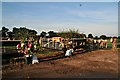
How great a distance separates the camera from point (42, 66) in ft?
48.7

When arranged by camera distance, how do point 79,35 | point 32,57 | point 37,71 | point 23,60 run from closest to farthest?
point 37,71 → point 32,57 → point 23,60 → point 79,35

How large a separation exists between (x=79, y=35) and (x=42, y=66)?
28658mm

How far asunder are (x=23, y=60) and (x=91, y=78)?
280 inches

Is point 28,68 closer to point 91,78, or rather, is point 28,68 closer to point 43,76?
point 43,76

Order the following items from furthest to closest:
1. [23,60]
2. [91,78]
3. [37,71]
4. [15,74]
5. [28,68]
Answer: [23,60] < [28,68] < [37,71] < [15,74] < [91,78]

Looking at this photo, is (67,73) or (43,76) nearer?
(43,76)

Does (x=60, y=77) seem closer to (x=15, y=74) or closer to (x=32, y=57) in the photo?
(x=15, y=74)

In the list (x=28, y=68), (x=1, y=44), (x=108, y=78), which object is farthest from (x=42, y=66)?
(x=1, y=44)

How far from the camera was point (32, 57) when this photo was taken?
15.6 m

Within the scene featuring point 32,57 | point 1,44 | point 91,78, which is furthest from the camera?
point 1,44

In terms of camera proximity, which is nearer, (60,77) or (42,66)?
(60,77)

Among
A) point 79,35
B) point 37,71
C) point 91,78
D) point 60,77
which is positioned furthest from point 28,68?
point 79,35

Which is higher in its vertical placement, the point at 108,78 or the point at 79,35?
the point at 79,35

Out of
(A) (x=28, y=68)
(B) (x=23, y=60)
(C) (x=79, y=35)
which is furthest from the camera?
(C) (x=79, y=35)
